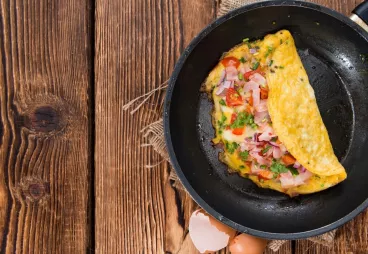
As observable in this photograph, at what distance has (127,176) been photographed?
2029mm

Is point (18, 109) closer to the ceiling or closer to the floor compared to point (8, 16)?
closer to the floor

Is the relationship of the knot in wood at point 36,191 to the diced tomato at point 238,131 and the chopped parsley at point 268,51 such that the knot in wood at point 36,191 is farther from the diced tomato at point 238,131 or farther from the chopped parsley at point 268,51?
the chopped parsley at point 268,51

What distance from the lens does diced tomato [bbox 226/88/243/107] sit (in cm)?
196

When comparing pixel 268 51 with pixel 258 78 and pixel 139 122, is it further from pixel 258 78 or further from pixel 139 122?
pixel 139 122

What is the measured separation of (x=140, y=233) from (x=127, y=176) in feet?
0.72

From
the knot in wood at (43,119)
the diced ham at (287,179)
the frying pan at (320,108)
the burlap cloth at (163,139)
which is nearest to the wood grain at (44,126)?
the knot in wood at (43,119)

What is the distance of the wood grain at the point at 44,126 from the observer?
6.66ft

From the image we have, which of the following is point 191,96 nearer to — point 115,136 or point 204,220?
point 115,136

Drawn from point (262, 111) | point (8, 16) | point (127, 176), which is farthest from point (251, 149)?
point (8, 16)

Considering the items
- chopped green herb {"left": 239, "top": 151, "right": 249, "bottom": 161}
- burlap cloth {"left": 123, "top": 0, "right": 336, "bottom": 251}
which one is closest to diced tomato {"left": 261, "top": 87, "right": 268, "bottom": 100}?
chopped green herb {"left": 239, "top": 151, "right": 249, "bottom": 161}

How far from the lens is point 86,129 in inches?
80.4

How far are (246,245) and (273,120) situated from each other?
45cm

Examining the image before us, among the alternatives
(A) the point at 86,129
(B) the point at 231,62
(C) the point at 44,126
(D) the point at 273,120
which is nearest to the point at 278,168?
(D) the point at 273,120

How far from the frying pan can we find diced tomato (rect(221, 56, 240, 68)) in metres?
0.04
